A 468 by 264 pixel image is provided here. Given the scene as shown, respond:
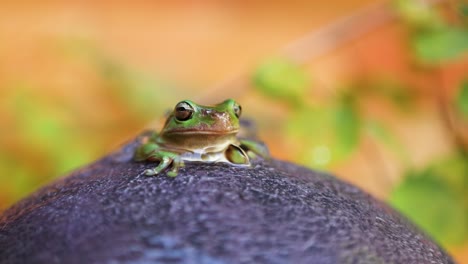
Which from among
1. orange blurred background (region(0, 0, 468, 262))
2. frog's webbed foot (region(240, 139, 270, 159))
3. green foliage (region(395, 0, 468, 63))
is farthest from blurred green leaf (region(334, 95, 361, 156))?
frog's webbed foot (region(240, 139, 270, 159))

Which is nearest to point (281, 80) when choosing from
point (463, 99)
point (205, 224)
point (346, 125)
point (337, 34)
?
point (346, 125)

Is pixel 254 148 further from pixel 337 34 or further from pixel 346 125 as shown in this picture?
pixel 337 34

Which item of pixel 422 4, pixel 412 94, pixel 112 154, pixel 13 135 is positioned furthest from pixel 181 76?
pixel 112 154

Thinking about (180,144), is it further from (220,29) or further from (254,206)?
(220,29)

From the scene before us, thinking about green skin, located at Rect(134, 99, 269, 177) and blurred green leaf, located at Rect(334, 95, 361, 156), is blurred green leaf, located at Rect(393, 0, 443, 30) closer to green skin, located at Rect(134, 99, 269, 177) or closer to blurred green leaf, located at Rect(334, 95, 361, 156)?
blurred green leaf, located at Rect(334, 95, 361, 156)

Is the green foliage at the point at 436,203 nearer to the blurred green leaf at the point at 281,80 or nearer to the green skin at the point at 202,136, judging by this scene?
the blurred green leaf at the point at 281,80

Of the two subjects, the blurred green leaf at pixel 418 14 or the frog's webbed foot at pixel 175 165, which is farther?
the blurred green leaf at pixel 418 14

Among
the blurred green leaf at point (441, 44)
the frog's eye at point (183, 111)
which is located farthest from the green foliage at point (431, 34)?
the frog's eye at point (183, 111)
